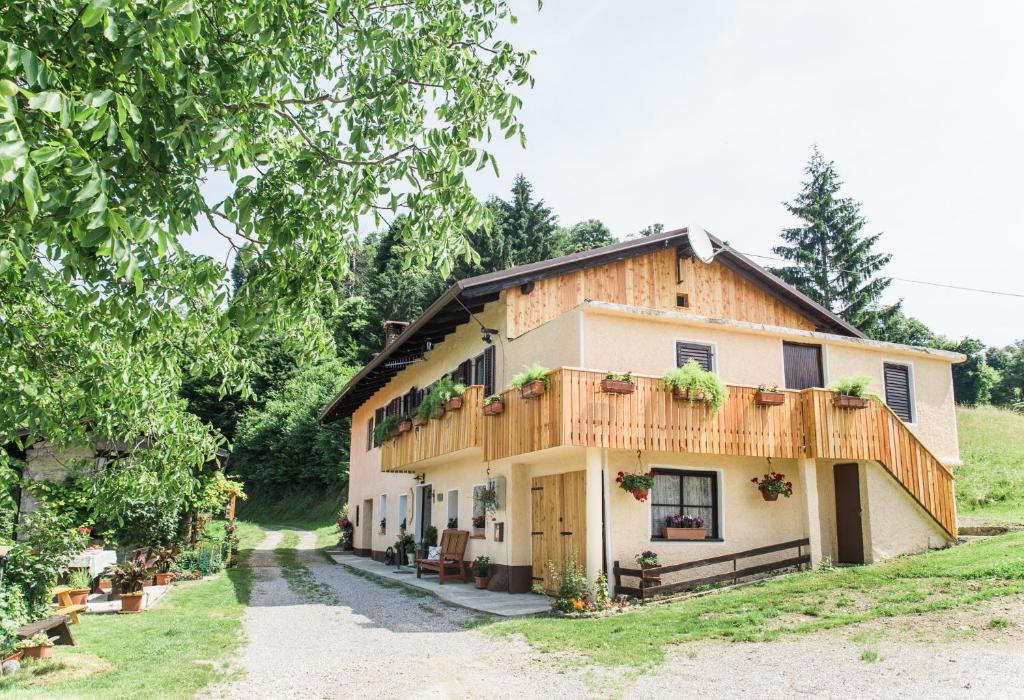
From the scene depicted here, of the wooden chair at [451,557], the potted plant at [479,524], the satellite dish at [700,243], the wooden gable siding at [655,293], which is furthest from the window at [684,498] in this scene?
the wooden chair at [451,557]

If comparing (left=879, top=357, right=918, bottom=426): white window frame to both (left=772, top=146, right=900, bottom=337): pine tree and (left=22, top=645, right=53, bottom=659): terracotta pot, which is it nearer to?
(left=22, top=645, right=53, bottom=659): terracotta pot

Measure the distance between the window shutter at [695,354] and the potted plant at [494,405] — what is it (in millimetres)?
3370

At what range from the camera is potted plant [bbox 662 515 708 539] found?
1366 centimetres

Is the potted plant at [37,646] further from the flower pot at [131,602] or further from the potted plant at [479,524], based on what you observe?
the potted plant at [479,524]

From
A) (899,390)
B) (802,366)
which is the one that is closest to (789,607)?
(802,366)

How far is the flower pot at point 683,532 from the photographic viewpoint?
13633 mm

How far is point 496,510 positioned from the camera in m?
15.8

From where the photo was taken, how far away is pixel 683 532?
13.7m

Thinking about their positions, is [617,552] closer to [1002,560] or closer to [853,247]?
[1002,560]

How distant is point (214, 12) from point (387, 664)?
682 centimetres

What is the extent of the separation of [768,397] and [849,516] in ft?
10.7

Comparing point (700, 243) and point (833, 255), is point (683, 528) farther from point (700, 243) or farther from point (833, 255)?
point (833, 255)

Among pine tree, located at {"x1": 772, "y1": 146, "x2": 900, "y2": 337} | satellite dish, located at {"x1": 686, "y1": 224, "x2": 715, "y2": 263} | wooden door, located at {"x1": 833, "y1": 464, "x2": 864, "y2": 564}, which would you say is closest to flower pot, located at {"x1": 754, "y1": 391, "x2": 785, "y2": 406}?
wooden door, located at {"x1": 833, "y1": 464, "x2": 864, "y2": 564}

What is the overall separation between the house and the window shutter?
0.14 feet
